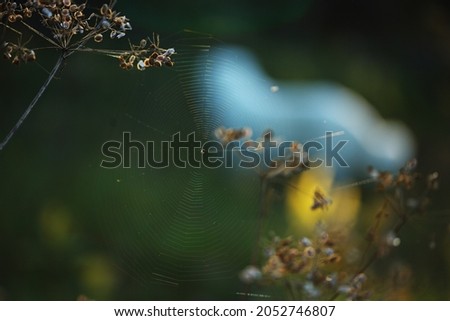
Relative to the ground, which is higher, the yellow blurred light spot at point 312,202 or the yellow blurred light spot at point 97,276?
the yellow blurred light spot at point 312,202

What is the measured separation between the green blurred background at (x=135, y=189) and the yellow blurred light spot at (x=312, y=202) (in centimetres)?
8

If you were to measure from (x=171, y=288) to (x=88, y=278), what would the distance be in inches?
7.2

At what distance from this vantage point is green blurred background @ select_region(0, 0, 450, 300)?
4.39ft

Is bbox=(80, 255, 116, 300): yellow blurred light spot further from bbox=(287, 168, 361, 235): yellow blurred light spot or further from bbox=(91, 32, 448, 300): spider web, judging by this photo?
bbox=(287, 168, 361, 235): yellow blurred light spot

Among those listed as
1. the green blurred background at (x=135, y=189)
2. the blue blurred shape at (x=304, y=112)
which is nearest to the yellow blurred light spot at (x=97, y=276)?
the green blurred background at (x=135, y=189)

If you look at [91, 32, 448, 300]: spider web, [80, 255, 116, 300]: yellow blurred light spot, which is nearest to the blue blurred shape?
[91, 32, 448, 300]: spider web

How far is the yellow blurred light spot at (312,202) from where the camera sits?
130 centimetres

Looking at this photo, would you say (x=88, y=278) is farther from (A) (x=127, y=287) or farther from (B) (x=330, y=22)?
(B) (x=330, y=22)

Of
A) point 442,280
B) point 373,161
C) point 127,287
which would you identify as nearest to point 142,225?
point 127,287

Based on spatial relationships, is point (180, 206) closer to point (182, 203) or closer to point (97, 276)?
point (182, 203)

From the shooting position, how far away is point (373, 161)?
143 cm

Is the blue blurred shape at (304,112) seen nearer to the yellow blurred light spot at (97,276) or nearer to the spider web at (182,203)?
the spider web at (182,203)

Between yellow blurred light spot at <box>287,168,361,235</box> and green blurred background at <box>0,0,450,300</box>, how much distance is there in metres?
0.08

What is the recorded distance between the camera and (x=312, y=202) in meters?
1.31
